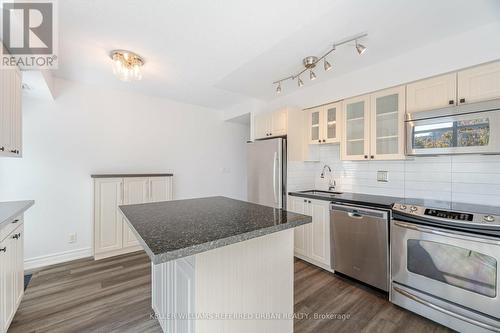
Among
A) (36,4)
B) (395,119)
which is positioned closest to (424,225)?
(395,119)

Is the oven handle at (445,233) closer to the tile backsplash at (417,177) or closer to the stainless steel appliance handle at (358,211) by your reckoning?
the stainless steel appliance handle at (358,211)

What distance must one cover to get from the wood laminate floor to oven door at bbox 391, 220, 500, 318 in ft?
1.05

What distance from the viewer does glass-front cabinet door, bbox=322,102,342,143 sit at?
2759 millimetres

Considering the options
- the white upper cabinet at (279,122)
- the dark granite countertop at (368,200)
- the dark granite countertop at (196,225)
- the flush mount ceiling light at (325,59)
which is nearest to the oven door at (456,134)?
the dark granite countertop at (368,200)

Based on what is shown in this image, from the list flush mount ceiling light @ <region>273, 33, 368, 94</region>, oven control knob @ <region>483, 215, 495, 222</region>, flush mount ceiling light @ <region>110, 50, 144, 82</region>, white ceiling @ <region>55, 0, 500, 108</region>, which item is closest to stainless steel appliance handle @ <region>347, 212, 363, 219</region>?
oven control knob @ <region>483, 215, 495, 222</region>

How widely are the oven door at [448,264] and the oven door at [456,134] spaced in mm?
718

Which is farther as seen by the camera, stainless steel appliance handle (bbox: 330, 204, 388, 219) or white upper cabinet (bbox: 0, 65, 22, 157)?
stainless steel appliance handle (bbox: 330, 204, 388, 219)

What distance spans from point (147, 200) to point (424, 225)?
3.44m

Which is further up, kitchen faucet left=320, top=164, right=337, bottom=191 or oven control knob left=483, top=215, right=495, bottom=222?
kitchen faucet left=320, top=164, right=337, bottom=191

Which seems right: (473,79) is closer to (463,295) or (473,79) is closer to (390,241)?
(390,241)

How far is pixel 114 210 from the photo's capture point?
9.95ft

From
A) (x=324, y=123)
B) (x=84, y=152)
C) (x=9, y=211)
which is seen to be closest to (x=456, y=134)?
(x=324, y=123)

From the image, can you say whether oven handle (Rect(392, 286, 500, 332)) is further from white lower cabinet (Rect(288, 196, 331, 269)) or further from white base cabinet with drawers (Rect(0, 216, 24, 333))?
white base cabinet with drawers (Rect(0, 216, 24, 333))

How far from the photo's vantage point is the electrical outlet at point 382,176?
8.44 feet
